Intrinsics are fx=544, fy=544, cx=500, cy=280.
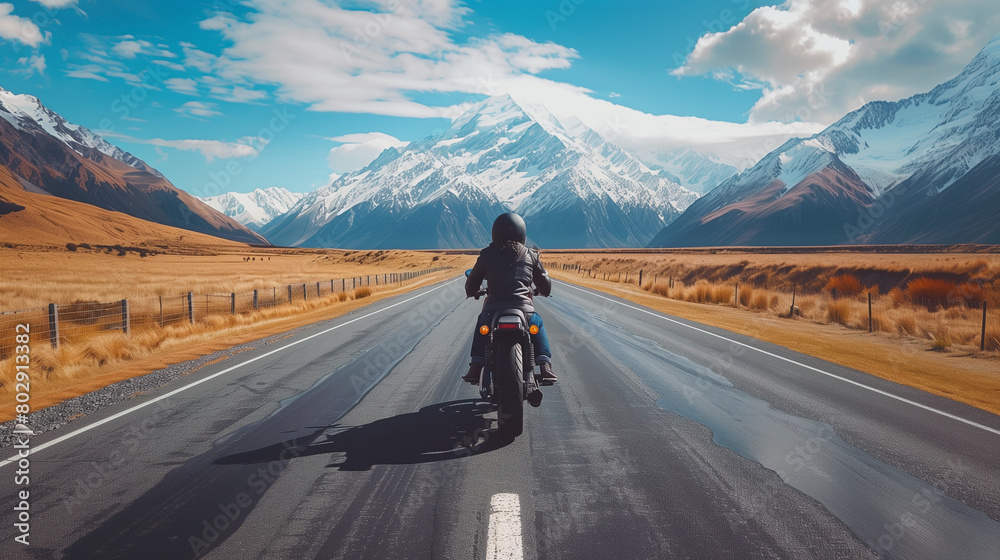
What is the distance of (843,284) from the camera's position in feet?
96.1

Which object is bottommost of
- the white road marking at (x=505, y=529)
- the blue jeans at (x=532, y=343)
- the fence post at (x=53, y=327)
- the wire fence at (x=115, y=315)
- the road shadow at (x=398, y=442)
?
the wire fence at (x=115, y=315)

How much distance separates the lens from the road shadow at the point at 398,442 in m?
5.20

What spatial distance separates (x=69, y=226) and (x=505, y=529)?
18999 cm

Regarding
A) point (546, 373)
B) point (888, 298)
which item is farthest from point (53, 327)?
point (888, 298)

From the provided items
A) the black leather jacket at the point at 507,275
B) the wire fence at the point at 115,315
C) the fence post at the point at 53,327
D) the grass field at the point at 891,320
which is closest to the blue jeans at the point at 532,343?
the black leather jacket at the point at 507,275

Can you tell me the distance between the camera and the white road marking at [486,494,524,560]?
136 inches

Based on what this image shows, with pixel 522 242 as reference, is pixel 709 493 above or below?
below

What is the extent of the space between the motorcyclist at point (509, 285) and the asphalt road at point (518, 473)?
739 mm

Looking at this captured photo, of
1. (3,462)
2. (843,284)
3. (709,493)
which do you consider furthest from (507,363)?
(843,284)

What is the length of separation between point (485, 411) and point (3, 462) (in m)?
4.85

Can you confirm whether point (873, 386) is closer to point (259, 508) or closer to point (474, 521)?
point (474, 521)

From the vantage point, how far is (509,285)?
6527 millimetres

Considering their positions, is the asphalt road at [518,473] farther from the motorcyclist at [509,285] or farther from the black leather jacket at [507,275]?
the black leather jacket at [507,275]

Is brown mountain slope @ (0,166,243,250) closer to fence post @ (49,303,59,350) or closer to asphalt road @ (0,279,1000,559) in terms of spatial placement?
fence post @ (49,303,59,350)
